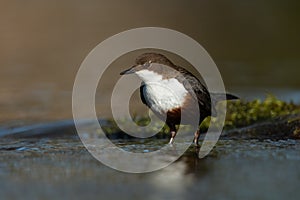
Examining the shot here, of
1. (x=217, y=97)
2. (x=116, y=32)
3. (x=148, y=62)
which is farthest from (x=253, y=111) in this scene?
(x=116, y=32)

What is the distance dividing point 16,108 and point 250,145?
182 inches

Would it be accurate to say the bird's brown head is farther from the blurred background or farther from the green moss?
the blurred background

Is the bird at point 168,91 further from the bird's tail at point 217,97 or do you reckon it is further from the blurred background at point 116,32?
the blurred background at point 116,32

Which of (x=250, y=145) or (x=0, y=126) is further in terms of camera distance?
(x=0, y=126)

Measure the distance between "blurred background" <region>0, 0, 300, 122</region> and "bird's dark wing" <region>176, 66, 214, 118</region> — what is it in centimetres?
280

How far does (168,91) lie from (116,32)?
29.4 ft

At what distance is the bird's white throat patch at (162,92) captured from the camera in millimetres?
5914

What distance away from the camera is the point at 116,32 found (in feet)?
48.4

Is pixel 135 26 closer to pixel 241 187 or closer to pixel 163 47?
pixel 163 47

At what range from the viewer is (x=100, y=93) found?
10.3 m

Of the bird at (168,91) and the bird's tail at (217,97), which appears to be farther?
the bird's tail at (217,97)

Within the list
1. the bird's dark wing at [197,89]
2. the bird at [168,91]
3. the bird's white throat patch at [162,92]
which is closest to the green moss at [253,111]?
the bird's dark wing at [197,89]

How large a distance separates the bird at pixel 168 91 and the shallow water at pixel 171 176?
555mm

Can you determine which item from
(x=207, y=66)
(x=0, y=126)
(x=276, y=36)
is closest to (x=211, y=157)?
(x=0, y=126)
